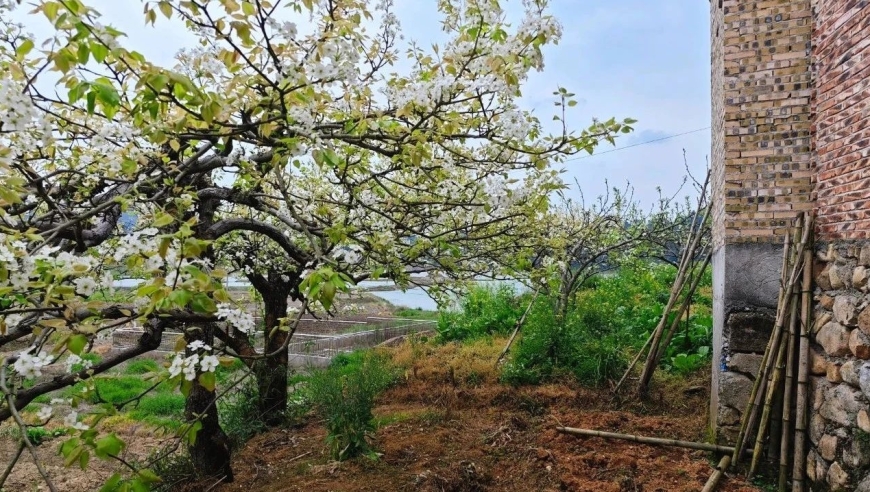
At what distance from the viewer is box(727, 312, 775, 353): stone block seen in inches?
161

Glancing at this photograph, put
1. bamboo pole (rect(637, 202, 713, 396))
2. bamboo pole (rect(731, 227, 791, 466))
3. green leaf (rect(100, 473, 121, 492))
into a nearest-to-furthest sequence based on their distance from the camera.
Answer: green leaf (rect(100, 473, 121, 492)), bamboo pole (rect(731, 227, 791, 466)), bamboo pole (rect(637, 202, 713, 396))

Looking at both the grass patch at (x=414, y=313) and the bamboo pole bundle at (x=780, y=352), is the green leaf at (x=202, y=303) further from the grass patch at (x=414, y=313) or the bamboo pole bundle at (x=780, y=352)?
the grass patch at (x=414, y=313)

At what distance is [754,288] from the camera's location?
411 cm

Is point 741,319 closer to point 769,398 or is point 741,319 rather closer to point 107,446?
point 769,398

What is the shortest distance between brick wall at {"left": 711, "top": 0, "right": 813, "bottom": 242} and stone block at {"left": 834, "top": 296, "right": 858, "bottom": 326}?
760 mm

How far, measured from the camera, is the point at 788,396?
3.64 m

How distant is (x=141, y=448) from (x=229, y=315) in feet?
17.3

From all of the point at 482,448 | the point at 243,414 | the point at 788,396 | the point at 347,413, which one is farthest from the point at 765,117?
the point at 243,414

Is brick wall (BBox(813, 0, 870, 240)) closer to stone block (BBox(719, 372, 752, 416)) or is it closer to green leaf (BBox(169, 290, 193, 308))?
stone block (BBox(719, 372, 752, 416))

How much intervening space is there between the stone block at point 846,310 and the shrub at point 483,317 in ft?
21.2

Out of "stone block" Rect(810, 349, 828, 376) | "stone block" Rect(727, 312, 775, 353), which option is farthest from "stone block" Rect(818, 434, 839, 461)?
"stone block" Rect(727, 312, 775, 353)

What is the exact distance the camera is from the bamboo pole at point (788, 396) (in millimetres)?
3588

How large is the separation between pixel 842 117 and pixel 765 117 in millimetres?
585

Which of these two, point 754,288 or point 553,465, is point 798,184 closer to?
point 754,288
